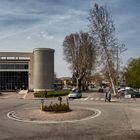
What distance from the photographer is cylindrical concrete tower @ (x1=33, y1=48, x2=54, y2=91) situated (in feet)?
295

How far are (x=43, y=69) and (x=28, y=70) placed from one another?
8866mm

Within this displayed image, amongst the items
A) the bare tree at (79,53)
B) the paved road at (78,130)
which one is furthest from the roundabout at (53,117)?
the bare tree at (79,53)

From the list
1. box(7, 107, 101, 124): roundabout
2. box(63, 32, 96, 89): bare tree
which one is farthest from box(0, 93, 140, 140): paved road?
box(63, 32, 96, 89): bare tree

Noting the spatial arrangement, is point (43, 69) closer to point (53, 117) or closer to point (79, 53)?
point (79, 53)

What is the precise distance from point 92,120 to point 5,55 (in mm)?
74526

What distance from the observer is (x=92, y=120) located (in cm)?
2458

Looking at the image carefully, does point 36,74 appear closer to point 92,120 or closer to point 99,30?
point 99,30

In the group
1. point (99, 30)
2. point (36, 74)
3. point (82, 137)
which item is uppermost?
point (99, 30)

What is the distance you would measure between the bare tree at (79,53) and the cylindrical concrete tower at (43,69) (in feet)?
14.8

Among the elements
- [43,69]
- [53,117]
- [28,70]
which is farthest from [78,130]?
[28,70]

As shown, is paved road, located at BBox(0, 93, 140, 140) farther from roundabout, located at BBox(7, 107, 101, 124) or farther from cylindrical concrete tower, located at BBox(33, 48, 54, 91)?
cylindrical concrete tower, located at BBox(33, 48, 54, 91)

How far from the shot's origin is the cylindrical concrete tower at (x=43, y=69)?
89.9m

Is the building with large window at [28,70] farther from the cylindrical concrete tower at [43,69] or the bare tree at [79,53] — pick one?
the bare tree at [79,53]

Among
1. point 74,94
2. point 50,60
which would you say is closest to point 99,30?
point 74,94
